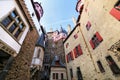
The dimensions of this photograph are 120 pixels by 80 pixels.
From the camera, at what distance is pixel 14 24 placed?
5953 mm

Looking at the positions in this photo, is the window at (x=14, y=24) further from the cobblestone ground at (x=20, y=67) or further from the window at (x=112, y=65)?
the window at (x=112, y=65)

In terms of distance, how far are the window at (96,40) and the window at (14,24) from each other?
730 cm

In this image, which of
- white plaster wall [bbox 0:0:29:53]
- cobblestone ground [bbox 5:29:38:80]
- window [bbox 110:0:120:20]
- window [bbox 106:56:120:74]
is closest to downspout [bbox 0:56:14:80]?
cobblestone ground [bbox 5:29:38:80]

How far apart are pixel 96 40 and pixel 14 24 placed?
27.0 feet

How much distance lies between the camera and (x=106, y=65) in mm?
8164

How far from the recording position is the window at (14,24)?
5.22m

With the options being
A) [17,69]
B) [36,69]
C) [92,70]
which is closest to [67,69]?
[36,69]

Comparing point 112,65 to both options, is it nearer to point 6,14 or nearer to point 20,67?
point 20,67

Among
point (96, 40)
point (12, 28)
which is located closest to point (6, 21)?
point (12, 28)

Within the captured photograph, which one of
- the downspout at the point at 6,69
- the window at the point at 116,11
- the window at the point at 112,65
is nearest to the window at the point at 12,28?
the downspout at the point at 6,69

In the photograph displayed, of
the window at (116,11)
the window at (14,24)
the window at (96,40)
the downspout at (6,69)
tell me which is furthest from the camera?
the window at (96,40)

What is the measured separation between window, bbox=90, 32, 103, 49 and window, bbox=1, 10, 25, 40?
730 cm

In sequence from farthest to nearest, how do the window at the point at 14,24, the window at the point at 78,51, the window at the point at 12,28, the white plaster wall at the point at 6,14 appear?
the window at the point at 78,51 < the window at the point at 12,28 < the window at the point at 14,24 < the white plaster wall at the point at 6,14

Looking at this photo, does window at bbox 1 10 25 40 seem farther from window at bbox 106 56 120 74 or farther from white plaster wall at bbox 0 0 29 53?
window at bbox 106 56 120 74
